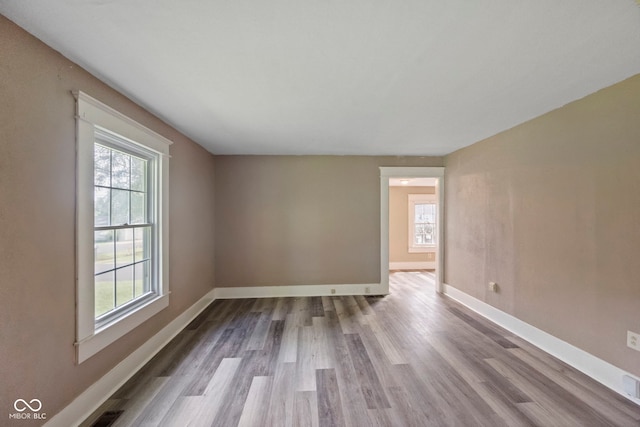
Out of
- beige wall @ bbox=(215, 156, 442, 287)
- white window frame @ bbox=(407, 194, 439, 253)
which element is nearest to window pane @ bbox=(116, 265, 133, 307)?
beige wall @ bbox=(215, 156, 442, 287)

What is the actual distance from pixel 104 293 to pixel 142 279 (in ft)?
1.67

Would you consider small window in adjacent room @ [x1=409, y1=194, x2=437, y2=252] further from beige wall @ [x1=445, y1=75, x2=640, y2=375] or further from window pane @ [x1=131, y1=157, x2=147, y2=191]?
window pane @ [x1=131, y1=157, x2=147, y2=191]

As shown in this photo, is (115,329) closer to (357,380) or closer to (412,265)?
(357,380)

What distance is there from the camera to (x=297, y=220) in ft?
13.9

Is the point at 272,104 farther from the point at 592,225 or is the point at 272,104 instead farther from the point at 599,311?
the point at 599,311

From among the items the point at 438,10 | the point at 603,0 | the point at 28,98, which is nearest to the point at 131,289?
the point at 28,98

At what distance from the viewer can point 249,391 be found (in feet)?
6.37

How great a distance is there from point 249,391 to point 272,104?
2354 mm

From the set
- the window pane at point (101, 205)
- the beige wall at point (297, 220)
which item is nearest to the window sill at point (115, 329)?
the window pane at point (101, 205)

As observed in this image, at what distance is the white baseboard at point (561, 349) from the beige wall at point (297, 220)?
1.64 metres

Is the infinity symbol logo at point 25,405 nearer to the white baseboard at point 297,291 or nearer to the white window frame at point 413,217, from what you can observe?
the white baseboard at point 297,291

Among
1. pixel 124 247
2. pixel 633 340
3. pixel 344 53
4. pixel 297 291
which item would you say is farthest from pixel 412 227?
pixel 124 247

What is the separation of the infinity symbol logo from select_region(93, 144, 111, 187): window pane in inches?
52.9

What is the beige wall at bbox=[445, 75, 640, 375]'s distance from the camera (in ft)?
6.17
